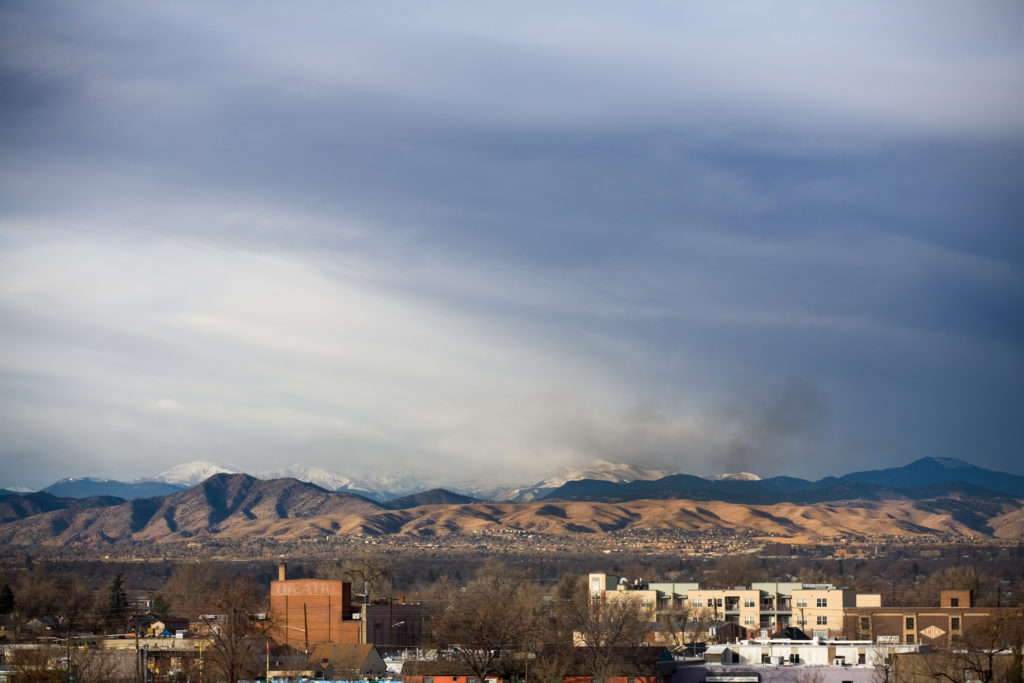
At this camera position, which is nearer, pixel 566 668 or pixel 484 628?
pixel 566 668

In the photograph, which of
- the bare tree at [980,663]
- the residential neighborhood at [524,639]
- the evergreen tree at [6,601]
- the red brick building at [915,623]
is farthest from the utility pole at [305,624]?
the bare tree at [980,663]

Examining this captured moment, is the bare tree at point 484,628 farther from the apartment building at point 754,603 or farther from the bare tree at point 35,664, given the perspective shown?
the bare tree at point 35,664

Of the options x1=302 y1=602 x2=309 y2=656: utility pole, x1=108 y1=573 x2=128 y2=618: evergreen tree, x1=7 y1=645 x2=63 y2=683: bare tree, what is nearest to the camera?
x1=7 y1=645 x2=63 y2=683: bare tree

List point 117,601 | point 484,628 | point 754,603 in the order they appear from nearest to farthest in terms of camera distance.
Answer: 1. point 484,628
2. point 117,601
3. point 754,603

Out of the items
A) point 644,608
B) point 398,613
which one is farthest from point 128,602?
point 644,608

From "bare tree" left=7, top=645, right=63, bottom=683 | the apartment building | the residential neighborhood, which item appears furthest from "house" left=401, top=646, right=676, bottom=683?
the apartment building

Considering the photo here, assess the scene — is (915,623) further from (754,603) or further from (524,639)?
(524,639)

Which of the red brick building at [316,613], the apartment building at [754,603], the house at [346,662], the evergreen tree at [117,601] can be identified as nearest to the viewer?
the house at [346,662]

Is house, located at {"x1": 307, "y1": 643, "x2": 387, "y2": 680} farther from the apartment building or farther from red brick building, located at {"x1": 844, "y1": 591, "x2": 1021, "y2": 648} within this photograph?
red brick building, located at {"x1": 844, "y1": 591, "x2": 1021, "y2": 648}

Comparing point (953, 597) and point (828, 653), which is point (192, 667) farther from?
point (953, 597)

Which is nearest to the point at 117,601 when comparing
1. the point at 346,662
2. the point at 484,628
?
the point at 346,662

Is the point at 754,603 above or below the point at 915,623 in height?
above

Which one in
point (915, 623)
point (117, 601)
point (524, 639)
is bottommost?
point (915, 623)

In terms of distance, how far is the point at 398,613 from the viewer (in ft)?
477
